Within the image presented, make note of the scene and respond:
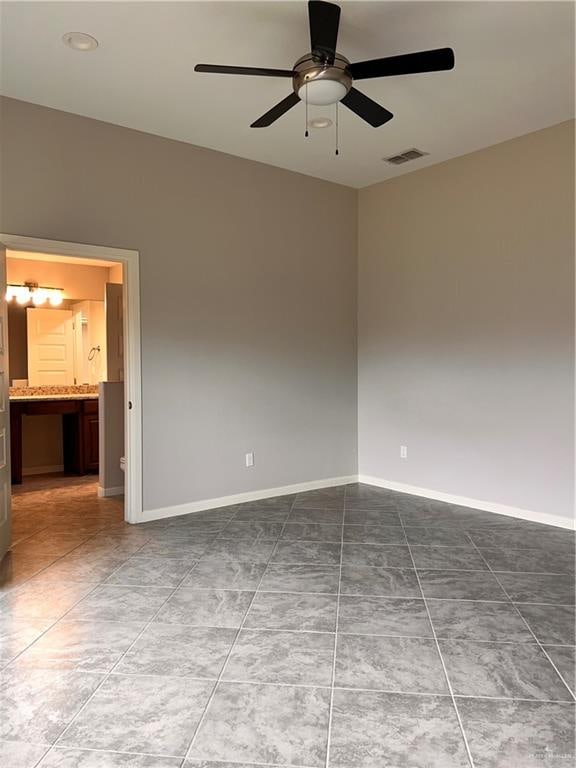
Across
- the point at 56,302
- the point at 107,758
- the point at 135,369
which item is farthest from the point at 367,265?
the point at 107,758

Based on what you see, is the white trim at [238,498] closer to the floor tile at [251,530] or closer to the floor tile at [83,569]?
the floor tile at [251,530]

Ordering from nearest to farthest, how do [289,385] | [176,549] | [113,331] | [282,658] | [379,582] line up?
1. [282,658]
2. [379,582]
3. [176,549]
4. [289,385]
5. [113,331]

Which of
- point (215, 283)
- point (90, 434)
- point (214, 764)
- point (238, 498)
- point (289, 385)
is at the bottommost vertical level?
point (214, 764)

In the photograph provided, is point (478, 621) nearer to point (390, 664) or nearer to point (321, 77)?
point (390, 664)

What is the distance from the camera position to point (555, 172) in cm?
398

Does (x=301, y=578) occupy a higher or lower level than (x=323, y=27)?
lower

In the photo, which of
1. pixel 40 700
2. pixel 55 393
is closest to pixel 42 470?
pixel 55 393

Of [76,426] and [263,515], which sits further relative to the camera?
[76,426]

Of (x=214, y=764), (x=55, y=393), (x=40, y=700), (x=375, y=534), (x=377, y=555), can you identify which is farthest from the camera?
(x=55, y=393)

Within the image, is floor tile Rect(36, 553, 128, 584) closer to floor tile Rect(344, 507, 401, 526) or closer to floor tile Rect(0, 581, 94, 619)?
floor tile Rect(0, 581, 94, 619)

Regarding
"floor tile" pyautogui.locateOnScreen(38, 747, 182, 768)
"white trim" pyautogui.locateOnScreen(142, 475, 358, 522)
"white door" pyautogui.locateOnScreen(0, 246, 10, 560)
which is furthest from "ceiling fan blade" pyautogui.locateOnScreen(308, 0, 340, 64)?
"white trim" pyautogui.locateOnScreen(142, 475, 358, 522)

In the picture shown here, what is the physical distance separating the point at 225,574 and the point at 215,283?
2404mm

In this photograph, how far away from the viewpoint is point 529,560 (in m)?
3.34

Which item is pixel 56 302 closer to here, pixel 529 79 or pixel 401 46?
pixel 401 46
